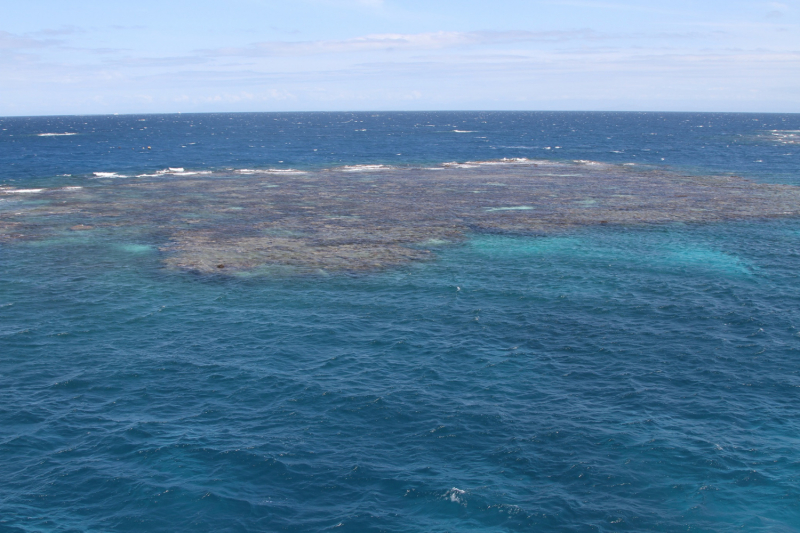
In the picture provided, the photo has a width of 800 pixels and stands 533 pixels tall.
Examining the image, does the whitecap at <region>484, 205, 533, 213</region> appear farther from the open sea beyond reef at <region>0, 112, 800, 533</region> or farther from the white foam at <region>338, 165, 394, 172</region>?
the white foam at <region>338, 165, 394, 172</region>

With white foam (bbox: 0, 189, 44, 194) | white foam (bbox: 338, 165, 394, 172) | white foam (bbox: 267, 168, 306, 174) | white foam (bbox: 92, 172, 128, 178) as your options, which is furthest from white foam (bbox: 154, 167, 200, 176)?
white foam (bbox: 338, 165, 394, 172)

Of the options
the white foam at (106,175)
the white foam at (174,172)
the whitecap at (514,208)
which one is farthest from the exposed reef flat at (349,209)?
the white foam at (106,175)

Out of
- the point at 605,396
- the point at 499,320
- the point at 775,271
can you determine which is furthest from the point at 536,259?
the point at 605,396

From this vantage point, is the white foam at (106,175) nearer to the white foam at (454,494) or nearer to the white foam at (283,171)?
the white foam at (283,171)

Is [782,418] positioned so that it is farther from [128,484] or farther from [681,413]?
[128,484]

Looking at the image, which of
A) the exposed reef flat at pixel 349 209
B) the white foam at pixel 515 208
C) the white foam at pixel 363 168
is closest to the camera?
the exposed reef flat at pixel 349 209

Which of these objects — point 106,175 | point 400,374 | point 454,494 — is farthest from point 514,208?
point 106,175
